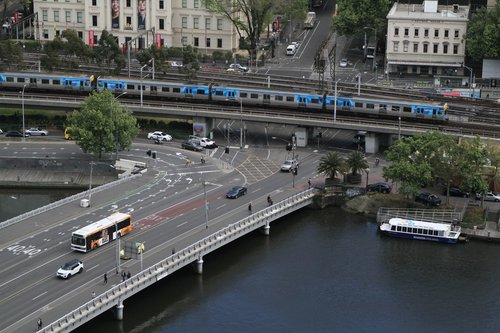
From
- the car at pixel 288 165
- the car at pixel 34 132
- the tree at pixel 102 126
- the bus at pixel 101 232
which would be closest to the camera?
the bus at pixel 101 232

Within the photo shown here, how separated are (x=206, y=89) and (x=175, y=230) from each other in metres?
50.5

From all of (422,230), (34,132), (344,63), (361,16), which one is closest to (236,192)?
(422,230)

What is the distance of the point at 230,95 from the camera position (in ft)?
541

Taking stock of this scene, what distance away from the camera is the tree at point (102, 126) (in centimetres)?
14338

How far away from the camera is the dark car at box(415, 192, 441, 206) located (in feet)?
431

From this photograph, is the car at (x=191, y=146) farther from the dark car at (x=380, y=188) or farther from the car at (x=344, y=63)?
the car at (x=344, y=63)

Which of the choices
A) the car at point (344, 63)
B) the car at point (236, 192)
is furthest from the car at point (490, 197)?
the car at point (344, 63)

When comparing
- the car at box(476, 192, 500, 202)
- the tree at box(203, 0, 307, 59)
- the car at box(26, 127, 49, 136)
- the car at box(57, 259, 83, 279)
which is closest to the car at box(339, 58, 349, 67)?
the tree at box(203, 0, 307, 59)

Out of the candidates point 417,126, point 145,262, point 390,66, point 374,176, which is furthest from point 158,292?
point 390,66

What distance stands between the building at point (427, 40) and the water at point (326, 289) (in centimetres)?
6965

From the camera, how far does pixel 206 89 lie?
544 feet

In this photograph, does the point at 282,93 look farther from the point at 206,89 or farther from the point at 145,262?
the point at 145,262

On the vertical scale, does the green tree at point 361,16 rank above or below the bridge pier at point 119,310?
above

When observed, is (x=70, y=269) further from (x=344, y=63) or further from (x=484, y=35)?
(x=344, y=63)
